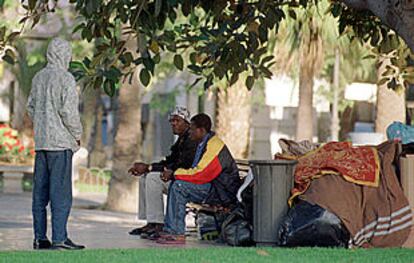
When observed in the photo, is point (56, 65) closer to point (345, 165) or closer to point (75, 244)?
point (75, 244)

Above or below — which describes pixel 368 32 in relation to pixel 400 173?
above

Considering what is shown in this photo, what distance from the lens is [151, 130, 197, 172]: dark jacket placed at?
14.0m

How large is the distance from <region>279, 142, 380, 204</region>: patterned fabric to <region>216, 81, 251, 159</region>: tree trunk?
34.0ft

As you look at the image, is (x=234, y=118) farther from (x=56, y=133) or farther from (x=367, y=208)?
(x=56, y=133)

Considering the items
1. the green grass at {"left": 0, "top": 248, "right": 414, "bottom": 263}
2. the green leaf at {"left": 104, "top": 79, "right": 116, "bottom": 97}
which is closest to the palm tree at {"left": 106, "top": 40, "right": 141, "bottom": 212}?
the green leaf at {"left": 104, "top": 79, "right": 116, "bottom": 97}

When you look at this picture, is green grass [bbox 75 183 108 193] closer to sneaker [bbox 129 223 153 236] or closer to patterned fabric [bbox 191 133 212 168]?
sneaker [bbox 129 223 153 236]

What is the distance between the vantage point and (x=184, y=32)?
14.7 metres

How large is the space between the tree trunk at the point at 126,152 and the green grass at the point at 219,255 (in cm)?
1179

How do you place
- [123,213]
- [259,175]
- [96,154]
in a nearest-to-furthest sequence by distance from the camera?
[259,175] < [123,213] < [96,154]

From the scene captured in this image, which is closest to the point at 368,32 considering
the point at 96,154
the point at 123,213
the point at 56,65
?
the point at 56,65

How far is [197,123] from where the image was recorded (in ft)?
45.4

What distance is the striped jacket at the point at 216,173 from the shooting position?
13.4 m

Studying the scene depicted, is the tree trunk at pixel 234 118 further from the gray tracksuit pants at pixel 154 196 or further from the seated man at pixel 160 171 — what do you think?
the gray tracksuit pants at pixel 154 196

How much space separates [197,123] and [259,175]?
1.05 meters
